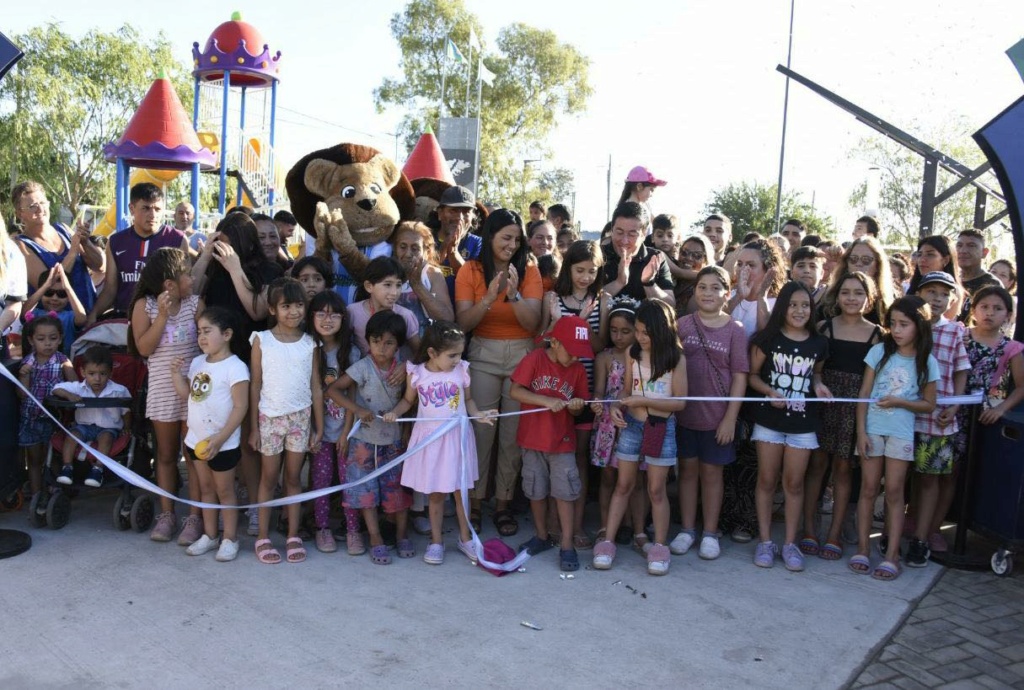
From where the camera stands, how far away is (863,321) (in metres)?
4.78

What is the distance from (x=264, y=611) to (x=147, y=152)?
1304 centimetres

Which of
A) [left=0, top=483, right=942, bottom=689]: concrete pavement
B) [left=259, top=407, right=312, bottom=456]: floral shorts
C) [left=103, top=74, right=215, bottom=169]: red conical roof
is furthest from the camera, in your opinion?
[left=103, top=74, right=215, bottom=169]: red conical roof

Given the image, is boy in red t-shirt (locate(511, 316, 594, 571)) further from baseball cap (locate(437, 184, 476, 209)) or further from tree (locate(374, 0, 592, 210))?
tree (locate(374, 0, 592, 210))

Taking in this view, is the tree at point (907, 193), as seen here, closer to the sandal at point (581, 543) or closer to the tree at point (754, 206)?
the tree at point (754, 206)

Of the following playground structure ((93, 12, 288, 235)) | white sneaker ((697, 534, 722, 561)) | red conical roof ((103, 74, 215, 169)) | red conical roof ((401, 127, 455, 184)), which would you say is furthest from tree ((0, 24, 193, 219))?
white sneaker ((697, 534, 722, 561))

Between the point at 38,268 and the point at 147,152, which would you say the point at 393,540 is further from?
the point at 147,152

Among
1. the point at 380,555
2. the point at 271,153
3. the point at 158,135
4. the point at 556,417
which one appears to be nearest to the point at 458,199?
the point at 556,417

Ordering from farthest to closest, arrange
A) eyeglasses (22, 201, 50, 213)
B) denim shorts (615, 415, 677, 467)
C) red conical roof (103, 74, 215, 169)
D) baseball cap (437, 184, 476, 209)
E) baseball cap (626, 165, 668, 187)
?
red conical roof (103, 74, 215, 169) → baseball cap (626, 165, 668, 187) → baseball cap (437, 184, 476, 209) → eyeglasses (22, 201, 50, 213) → denim shorts (615, 415, 677, 467)

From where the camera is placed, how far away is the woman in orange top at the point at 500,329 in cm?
485

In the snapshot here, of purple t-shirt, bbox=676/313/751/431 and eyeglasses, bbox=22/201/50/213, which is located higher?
eyeglasses, bbox=22/201/50/213

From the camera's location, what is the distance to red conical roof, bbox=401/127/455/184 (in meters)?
9.45

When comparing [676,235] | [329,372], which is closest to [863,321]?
[676,235]

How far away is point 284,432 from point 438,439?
841mm

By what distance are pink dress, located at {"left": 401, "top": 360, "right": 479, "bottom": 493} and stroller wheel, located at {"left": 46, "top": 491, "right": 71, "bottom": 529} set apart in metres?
2.02
